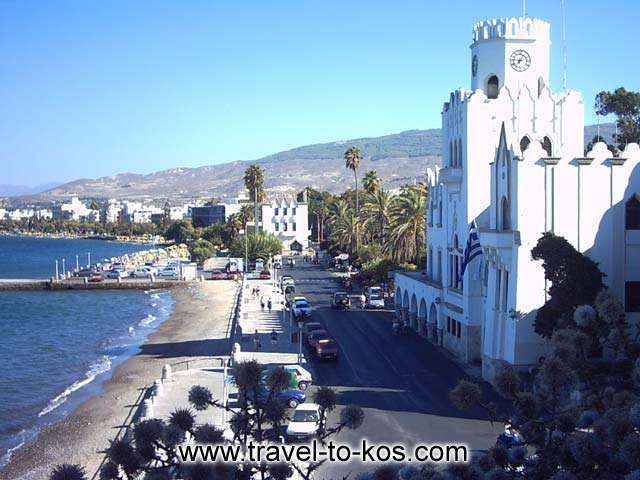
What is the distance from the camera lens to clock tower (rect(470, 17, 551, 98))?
111ft

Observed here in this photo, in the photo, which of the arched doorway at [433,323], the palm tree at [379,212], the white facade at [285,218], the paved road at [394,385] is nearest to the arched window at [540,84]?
the arched doorway at [433,323]

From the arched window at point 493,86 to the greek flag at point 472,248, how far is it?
578 cm

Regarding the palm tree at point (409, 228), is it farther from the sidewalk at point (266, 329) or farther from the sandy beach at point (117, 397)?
the sandy beach at point (117, 397)

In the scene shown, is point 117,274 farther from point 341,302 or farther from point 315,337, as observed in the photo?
point 315,337

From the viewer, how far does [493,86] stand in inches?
1347

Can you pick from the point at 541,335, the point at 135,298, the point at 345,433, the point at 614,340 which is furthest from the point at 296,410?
the point at 135,298

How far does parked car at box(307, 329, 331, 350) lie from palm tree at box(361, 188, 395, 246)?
29693 millimetres

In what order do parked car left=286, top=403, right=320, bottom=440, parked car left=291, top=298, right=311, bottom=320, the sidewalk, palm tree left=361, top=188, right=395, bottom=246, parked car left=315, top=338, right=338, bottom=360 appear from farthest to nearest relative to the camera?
palm tree left=361, top=188, right=395, bottom=246
parked car left=291, top=298, right=311, bottom=320
the sidewalk
parked car left=315, top=338, right=338, bottom=360
parked car left=286, top=403, right=320, bottom=440

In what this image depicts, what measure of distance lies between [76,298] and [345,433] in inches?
2192

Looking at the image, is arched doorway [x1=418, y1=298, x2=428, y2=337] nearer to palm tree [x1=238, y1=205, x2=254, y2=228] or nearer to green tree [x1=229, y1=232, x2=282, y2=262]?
green tree [x1=229, y1=232, x2=282, y2=262]

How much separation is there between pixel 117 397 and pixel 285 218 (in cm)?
7922

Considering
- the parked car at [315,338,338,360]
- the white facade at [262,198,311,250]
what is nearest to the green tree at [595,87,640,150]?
the parked car at [315,338,338,360]

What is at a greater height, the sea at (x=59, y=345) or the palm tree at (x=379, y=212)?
the palm tree at (x=379, y=212)

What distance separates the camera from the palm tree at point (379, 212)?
231 feet
